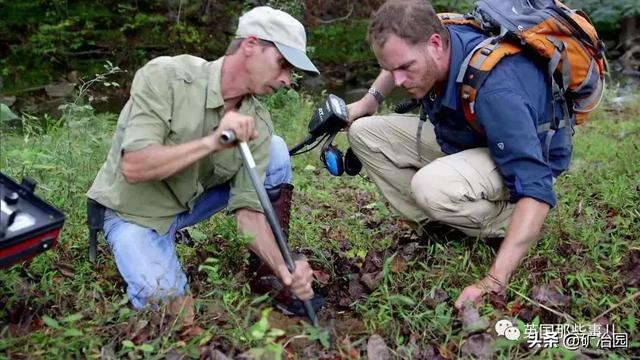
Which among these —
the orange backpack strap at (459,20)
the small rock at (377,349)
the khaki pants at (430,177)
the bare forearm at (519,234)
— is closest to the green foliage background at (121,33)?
the khaki pants at (430,177)

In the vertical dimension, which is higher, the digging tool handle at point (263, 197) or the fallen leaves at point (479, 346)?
the digging tool handle at point (263, 197)

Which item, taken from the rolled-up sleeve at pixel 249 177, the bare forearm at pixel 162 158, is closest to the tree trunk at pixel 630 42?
the rolled-up sleeve at pixel 249 177

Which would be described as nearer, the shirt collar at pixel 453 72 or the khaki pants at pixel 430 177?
the shirt collar at pixel 453 72

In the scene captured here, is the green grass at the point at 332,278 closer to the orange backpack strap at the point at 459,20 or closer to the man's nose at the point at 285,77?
the man's nose at the point at 285,77

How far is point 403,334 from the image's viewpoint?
2.91 metres

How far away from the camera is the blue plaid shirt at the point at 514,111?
9.95 feet

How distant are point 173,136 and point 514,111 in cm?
151

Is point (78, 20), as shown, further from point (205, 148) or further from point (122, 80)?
point (205, 148)

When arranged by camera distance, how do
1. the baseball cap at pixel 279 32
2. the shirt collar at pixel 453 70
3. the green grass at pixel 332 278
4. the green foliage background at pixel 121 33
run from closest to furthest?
the green grass at pixel 332 278 < the baseball cap at pixel 279 32 < the shirt collar at pixel 453 70 < the green foliage background at pixel 121 33

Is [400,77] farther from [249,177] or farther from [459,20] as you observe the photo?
[249,177]

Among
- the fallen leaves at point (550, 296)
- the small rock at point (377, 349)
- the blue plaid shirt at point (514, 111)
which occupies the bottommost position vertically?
the fallen leaves at point (550, 296)

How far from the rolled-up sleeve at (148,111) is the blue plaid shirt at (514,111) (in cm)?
134

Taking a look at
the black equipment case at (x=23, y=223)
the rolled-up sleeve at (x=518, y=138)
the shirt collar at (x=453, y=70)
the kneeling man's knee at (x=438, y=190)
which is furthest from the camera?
the kneeling man's knee at (x=438, y=190)

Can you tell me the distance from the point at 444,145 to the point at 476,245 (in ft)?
1.89
